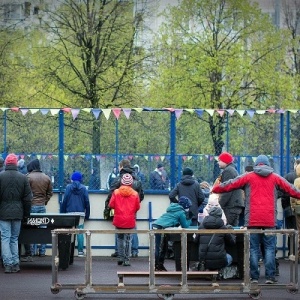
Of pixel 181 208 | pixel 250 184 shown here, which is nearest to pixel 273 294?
pixel 250 184

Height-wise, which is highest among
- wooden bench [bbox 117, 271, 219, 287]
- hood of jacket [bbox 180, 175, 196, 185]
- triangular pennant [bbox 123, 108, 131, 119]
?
triangular pennant [bbox 123, 108, 131, 119]

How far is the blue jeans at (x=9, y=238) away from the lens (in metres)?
20.2

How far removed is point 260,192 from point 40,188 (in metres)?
6.28

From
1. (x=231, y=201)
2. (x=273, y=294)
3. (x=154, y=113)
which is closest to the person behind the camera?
(x=273, y=294)

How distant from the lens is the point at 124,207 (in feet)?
70.9

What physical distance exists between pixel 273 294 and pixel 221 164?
4.09 meters

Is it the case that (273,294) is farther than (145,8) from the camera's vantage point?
No

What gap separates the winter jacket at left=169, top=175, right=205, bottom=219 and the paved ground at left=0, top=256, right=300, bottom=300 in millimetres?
1219

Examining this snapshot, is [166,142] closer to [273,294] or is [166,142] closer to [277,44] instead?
[273,294]

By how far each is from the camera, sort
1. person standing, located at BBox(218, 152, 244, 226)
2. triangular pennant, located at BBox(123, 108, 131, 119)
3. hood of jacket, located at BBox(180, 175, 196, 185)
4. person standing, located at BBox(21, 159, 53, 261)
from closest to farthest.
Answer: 1. person standing, located at BBox(218, 152, 244, 226)
2. hood of jacket, located at BBox(180, 175, 196, 185)
3. person standing, located at BBox(21, 159, 53, 261)
4. triangular pennant, located at BBox(123, 108, 131, 119)

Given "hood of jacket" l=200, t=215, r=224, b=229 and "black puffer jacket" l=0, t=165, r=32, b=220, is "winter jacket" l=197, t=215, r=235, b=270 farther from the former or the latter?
"black puffer jacket" l=0, t=165, r=32, b=220

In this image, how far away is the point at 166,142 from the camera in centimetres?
2706

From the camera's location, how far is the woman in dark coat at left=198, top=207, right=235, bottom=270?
1823 centimetres

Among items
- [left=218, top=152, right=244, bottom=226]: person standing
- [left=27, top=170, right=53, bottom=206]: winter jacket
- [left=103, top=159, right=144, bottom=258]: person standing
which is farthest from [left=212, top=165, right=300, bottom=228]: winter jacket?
[left=27, top=170, right=53, bottom=206]: winter jacket
